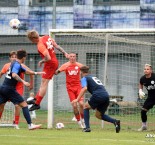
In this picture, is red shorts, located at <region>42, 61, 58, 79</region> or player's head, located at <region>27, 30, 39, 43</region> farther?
red shorts, located at <region>42, 61, 58, 79</region>

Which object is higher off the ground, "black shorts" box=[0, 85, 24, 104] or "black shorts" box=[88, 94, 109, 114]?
"black shorts" box=[0, 85, 24, 104]

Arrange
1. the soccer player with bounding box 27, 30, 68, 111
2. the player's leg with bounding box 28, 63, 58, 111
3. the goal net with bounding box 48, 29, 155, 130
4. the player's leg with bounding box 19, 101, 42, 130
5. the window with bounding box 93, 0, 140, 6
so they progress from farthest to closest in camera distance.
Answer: the window with bounding box 93, 0, 140, 6 → the goal net with bounding box 48, 29, 155, 130 → the player's leg with bounding box 28, 63, 58, 111 → the soccer player with bounding box 27, 30, 68, 111 → the player's leg with bounding box 19, 101, 42, 130

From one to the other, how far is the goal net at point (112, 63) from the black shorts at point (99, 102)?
3614 mm

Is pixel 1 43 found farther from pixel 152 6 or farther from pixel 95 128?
pixel 95 128

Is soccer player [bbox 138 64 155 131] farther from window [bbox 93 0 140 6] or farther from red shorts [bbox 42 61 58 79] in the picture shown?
window [bbox 93 0 140 6]

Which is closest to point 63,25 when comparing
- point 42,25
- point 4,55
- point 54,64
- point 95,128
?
point 42,25

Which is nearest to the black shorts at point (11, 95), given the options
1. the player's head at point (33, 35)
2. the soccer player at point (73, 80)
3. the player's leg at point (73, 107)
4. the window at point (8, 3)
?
the player's head at point (33, 35)

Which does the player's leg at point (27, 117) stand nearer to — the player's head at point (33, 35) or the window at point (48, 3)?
the player's head at point (33, 35)

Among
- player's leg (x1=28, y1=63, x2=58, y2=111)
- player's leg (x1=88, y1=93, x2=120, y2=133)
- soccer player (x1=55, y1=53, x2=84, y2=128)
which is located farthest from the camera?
soccer player (x1=55, y1=53, x2=84, y2=128)

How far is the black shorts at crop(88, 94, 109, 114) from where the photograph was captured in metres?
18.6

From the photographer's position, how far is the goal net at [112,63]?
22438mm

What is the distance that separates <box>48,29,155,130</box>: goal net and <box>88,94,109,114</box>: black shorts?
3614 millimetres

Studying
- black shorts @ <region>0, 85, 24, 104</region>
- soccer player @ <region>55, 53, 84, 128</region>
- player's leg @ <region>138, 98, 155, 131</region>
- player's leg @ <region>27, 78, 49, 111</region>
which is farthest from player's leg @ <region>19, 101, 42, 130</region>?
player's leg @ <region>138, 98, 155, 131</region>

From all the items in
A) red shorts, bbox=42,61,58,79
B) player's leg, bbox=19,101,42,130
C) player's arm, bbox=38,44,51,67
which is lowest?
player's leg, bbox=19,101,42,130
